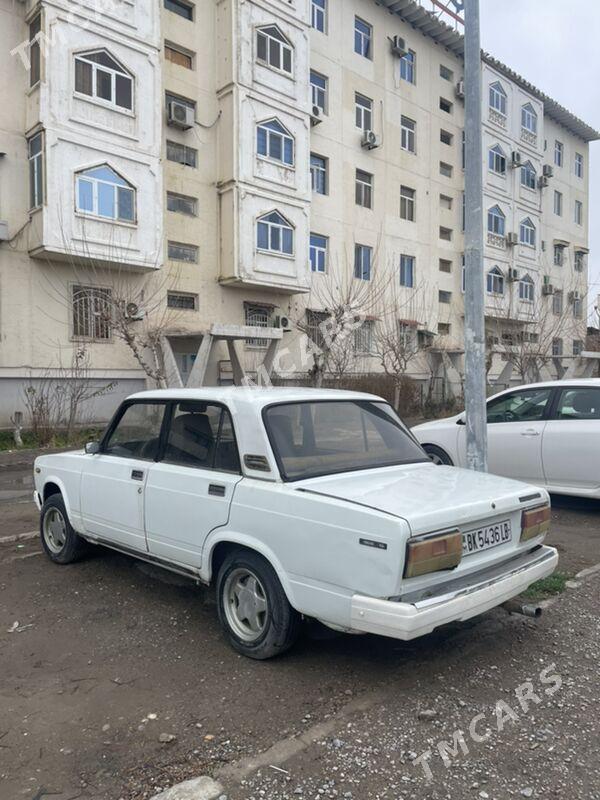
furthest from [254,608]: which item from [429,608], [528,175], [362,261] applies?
[528,175]

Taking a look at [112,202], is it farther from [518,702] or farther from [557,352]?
[557,352]

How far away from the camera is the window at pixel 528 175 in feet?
111

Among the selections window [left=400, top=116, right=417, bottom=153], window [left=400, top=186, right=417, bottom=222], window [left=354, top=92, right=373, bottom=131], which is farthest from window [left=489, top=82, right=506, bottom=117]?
window [left=354, top=92, right=373, bottom=131]

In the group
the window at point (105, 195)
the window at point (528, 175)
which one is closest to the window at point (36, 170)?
the window at point (105, 195)

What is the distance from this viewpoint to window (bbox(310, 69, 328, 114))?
23.6 m

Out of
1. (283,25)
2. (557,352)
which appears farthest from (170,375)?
(557,352)

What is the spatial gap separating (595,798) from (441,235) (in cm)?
2939

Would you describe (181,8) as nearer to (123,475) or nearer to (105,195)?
(105,195)

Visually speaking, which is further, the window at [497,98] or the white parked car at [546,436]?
the window at [497,98]

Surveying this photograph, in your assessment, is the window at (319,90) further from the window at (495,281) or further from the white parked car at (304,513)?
the white parked car at (304,513)

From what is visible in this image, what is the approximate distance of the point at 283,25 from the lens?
21.2m

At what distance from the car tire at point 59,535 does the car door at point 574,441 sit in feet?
17.2

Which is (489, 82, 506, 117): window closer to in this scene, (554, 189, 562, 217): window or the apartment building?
the apartment building

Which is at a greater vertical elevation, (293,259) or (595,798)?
(293,259)
